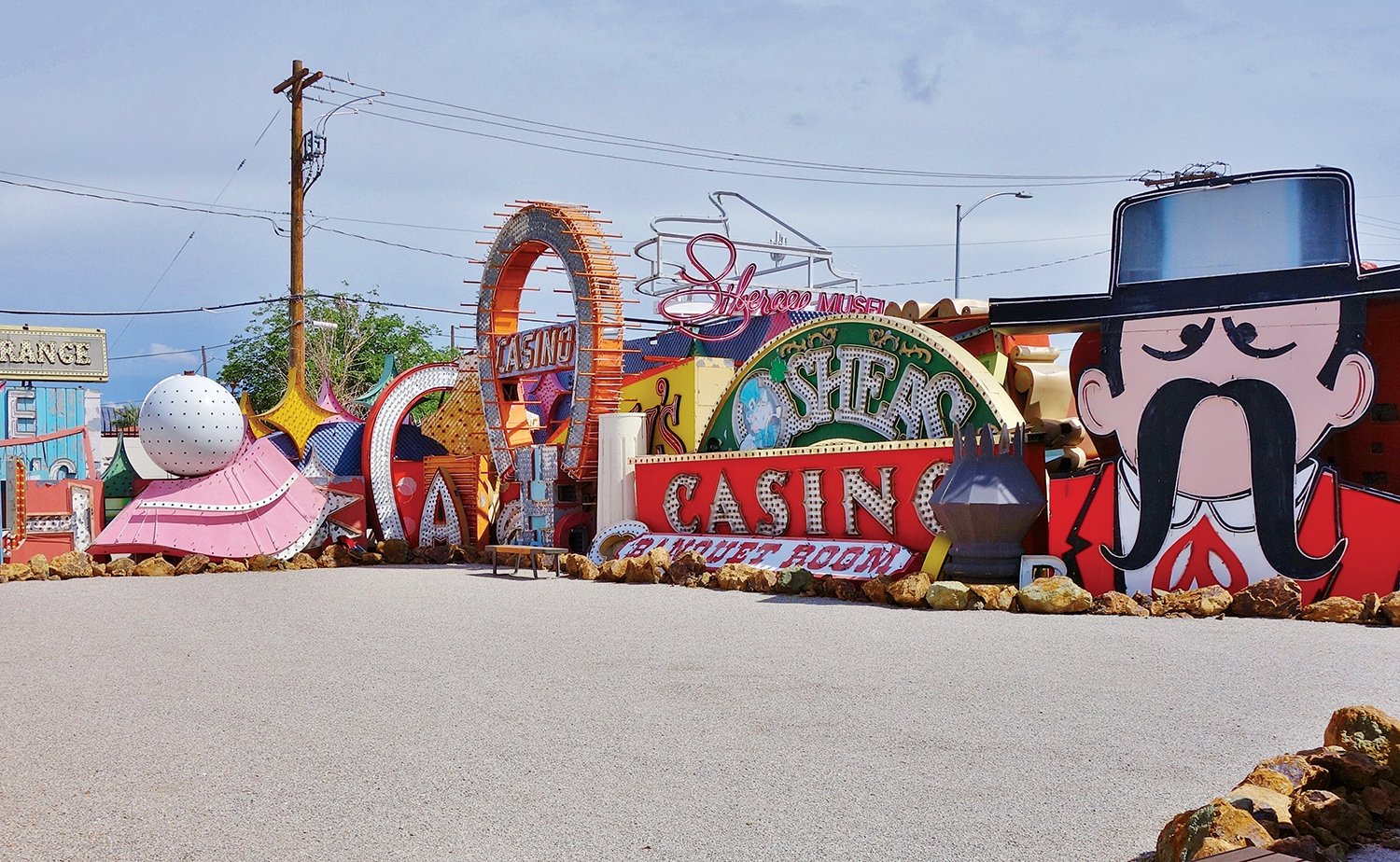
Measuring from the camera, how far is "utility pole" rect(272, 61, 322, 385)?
2358cm

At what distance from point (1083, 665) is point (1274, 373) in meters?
4.26

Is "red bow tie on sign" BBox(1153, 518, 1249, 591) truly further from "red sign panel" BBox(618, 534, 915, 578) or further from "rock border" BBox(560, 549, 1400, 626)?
"red sign panel" BBox(618, 534, 915, 578)

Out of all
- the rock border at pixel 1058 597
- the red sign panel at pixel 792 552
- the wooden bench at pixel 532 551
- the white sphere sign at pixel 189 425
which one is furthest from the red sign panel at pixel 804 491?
the white sphere sign at pixel 189 425

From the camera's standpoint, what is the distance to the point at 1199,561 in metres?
11.4

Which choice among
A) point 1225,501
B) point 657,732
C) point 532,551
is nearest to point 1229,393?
point 1225,501

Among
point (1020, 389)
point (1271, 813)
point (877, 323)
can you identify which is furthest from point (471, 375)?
point (1271, 813)

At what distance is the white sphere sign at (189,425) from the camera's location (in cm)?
1933

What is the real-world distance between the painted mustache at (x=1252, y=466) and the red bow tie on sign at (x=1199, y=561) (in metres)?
0.16

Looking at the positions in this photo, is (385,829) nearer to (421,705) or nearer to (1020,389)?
(421,705)

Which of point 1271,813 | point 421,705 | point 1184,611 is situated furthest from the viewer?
point 1184,611

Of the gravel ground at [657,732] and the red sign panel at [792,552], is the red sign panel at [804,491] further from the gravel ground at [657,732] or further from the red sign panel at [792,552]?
the gravel ground at [657,732]

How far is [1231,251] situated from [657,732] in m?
7.60

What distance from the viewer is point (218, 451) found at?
64.3 ft

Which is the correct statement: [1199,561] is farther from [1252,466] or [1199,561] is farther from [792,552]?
[792,552]
